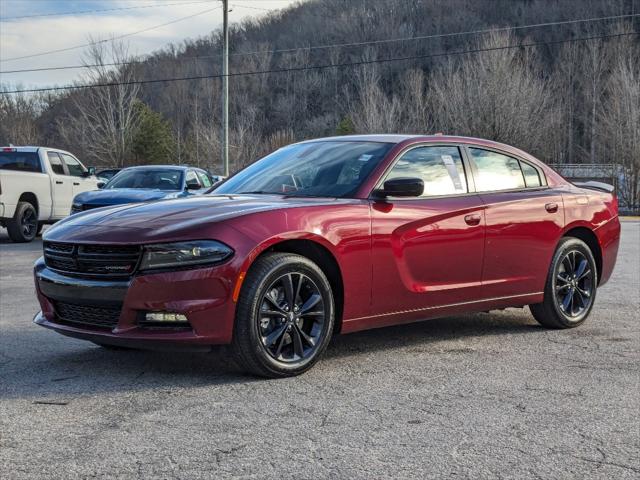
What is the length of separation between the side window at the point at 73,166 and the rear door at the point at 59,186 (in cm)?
17

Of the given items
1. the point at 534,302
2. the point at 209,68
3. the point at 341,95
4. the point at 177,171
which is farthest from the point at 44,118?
the point at 534,302

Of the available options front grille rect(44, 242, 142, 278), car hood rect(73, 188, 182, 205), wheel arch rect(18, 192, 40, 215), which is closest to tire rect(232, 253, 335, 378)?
front grille rect(44, 242, 142, 278)

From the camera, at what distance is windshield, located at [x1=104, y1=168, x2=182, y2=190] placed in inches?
639

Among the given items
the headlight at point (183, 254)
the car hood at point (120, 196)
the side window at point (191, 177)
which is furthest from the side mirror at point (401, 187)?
the side window at point (191, 177)

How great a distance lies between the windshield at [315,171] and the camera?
6.05m

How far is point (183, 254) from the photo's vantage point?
16.4 ft

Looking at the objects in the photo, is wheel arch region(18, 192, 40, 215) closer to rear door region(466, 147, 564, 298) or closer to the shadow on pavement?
the shadow on pavement

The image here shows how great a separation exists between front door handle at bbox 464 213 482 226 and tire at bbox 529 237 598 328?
1.06 m

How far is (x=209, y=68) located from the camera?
406 ft

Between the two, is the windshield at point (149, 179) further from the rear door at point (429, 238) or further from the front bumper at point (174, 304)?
the front bumper at point (174, 304)

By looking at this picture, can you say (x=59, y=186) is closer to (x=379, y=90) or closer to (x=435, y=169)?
(x=435, y=169)

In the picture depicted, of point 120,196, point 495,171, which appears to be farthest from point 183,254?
point 120,196

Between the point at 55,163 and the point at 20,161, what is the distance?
31.6 inches

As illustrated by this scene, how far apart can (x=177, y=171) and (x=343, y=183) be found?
435 inches
